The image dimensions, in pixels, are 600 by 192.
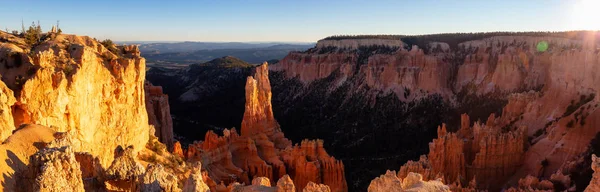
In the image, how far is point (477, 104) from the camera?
54.0 m

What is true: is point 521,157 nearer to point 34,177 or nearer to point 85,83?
point 85,83

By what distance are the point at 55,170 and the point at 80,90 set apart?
8.02 meters

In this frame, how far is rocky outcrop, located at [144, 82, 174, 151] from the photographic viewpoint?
27.5 metres

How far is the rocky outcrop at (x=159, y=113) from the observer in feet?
90.3

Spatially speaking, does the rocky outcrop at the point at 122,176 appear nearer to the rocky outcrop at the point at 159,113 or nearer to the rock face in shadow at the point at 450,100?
the rocky outcrop at the point at 159,113

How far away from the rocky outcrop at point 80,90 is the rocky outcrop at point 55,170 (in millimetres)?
2325

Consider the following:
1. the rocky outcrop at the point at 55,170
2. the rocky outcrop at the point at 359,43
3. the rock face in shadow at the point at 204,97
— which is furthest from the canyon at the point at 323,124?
the rocky outcrop at the point at 359,43

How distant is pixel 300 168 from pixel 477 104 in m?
34.2

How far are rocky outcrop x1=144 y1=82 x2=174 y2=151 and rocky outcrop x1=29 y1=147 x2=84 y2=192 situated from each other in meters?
18.4

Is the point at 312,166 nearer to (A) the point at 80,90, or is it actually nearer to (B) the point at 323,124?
(A) the point at 80,90

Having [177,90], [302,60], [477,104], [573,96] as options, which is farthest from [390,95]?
[177,90]

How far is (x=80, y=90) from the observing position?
15719mm

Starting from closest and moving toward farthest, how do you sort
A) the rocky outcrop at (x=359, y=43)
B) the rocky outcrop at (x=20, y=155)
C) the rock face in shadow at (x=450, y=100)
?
the rocky outcrop at (x=20, y=155) < the rock face in shadow at (x=450, y=100) < the rocky outcrop at (x=359, y=43)

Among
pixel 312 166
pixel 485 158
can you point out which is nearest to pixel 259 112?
pixel 312 166
